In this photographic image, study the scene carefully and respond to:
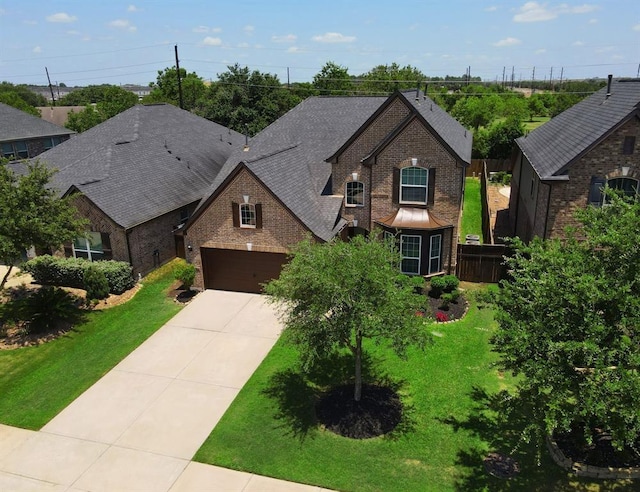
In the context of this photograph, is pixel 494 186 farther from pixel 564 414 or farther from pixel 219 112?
pixel 564 414

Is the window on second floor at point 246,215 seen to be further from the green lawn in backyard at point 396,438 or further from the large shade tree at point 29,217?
the green lawn in backyard at point 396,438

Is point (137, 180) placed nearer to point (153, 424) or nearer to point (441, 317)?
point (153, 424)

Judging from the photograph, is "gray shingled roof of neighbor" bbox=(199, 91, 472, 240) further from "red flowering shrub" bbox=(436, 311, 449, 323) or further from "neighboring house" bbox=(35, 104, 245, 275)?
"red flowering shrub" bbox=(436, 311, 449, 323)

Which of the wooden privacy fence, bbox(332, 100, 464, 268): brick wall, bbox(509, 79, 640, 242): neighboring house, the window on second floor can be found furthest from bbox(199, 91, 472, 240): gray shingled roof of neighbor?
the wooden privacy fence

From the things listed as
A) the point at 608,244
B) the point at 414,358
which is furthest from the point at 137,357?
the point at 608,244

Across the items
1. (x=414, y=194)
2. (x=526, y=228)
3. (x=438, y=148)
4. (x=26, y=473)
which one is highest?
(x=438, y=148)

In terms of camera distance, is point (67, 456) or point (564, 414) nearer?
point (564, 414)

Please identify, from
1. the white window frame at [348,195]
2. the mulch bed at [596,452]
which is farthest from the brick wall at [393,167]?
the mulch bed at [596,452]
